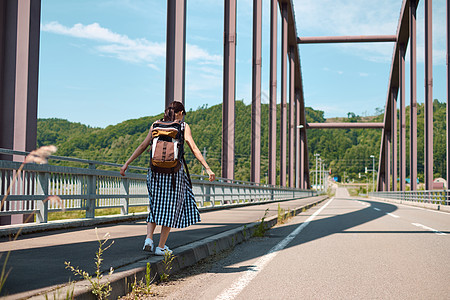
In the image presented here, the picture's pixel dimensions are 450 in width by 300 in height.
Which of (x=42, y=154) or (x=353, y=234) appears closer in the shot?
(x=42, y=154)

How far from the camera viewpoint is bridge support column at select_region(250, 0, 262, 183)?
1902cm

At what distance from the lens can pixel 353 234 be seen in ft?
26.3

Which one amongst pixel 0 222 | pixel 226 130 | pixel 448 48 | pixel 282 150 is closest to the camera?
pixel 0 222

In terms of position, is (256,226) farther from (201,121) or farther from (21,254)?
(201,121)

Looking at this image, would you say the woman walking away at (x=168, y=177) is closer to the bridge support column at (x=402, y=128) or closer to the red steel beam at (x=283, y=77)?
the red steel beam at (x=283, y=77)

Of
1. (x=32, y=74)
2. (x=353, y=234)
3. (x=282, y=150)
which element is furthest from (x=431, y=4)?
(x=32, y=74)

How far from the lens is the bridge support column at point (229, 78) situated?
16.1 meters

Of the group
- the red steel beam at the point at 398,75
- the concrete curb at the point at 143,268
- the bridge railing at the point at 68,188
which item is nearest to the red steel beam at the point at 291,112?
the red steel beam at the point at 398,75

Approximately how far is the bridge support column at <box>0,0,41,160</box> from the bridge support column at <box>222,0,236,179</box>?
10.2 metres

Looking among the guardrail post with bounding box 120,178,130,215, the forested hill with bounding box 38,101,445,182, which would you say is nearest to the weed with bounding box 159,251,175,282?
the guardrail post with bounding box 120,178,130,215

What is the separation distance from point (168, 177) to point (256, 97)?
15825mm

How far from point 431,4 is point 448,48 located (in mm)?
4988

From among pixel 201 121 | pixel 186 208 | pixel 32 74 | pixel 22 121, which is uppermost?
pixel 201 121

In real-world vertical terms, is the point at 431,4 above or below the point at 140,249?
above
